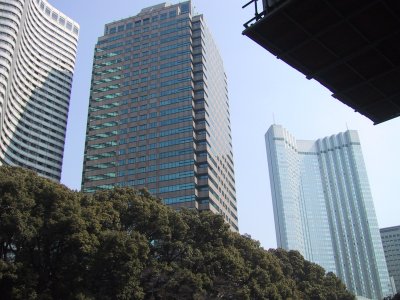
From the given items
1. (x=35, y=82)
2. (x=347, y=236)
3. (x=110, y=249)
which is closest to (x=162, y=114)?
(x=35, y=82)

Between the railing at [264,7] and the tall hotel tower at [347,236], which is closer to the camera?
the railing at [264,7]

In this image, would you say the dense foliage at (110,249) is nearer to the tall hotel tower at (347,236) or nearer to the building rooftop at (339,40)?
the building rooftop at (339,40)

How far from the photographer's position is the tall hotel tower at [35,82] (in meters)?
112

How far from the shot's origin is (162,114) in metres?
106

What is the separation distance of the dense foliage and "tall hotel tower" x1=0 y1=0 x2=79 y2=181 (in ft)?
270

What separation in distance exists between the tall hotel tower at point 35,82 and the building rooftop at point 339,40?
340 ft

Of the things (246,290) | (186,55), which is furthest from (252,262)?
(186,55)

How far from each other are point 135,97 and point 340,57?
101675 millimetres

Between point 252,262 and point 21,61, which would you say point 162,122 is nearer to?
point 21,61

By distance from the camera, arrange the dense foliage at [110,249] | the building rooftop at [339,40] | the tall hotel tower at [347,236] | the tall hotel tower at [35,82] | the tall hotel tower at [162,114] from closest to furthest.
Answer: the building rooftop at [339,40], the dense foliage at [110,249], the tall hotel tower at [162,114], the tall hotel tower at [35,82], the tall hotel tower at [347,236]

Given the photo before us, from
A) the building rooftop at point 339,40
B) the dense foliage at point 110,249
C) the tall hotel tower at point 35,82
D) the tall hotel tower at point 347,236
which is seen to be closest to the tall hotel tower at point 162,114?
the tall hotel tower at point 35,82

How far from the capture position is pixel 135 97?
111875mm

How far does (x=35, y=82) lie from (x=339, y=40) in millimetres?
131524

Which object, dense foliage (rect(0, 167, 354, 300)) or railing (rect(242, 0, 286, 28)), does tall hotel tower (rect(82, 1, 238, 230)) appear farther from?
railing (rect(242, 0, 286, 28))
